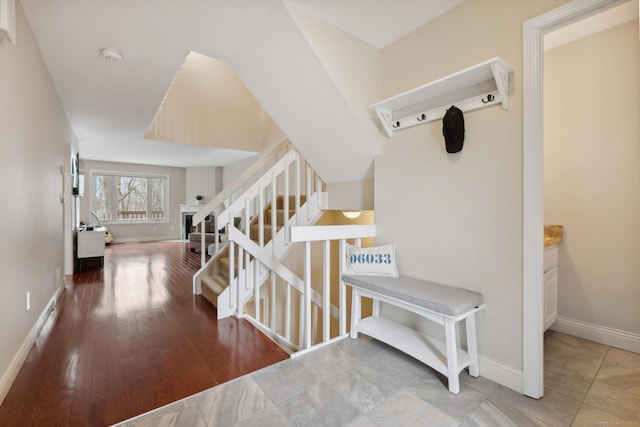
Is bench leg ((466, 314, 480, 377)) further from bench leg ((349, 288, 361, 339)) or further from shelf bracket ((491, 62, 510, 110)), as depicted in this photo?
shelf bracket ((491, 62, 510, 110))

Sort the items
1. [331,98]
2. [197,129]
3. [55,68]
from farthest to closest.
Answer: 1. [197,129]
2. [55,68]
3. [331,98]

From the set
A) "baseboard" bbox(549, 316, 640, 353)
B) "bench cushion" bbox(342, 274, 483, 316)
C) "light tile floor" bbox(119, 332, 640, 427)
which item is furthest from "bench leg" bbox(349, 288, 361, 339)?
"baseboard" bbox(549, 316, 640, 353)

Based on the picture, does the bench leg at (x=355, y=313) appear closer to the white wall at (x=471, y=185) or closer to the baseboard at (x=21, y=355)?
the white wall at (x=471, y=185)

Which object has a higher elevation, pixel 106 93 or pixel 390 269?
pixel 106 93

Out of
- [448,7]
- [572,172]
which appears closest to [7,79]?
[448,7]

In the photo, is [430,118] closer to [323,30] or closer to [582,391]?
[323,30]

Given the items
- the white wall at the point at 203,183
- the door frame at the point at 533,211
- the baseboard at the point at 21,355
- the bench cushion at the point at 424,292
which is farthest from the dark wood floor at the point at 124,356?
the white wall at the point at 203,183

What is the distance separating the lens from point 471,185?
1.69m

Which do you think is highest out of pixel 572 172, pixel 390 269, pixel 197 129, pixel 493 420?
pixel 197 129

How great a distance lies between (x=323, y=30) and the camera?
1973mm

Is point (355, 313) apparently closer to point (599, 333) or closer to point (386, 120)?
point (386, 120)

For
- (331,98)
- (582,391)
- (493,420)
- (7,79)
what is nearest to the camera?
(493,420)

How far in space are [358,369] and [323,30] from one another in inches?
85.2

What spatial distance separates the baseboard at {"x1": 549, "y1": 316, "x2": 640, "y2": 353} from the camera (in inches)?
75.2
